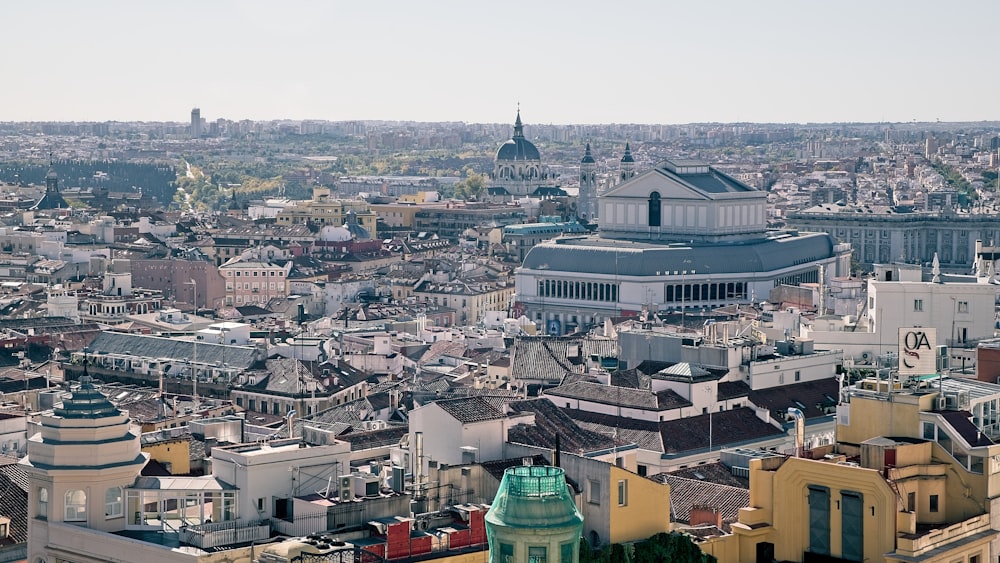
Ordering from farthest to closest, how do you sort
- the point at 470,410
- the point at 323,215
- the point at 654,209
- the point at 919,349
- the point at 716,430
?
the point at 323,215
the point at 654,209
the point at 716,430
the point at 919,349
the point at 470,410

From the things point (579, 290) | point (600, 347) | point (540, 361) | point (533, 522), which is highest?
point (533, 522)

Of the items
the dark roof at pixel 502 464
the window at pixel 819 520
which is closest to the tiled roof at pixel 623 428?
the dark roof at pixel 502 464

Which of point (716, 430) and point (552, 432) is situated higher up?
point (552, 432)

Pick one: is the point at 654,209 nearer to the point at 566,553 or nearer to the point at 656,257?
the point at 656,257

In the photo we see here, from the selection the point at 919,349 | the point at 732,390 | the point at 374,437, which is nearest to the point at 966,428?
the point at 919,349

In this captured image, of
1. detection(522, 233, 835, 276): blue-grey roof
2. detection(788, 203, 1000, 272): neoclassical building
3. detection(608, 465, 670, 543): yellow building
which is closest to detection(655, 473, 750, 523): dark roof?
detection(608, 465, 670, 543): yellow building

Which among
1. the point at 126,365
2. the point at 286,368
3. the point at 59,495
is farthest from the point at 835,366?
the point at 59,495
